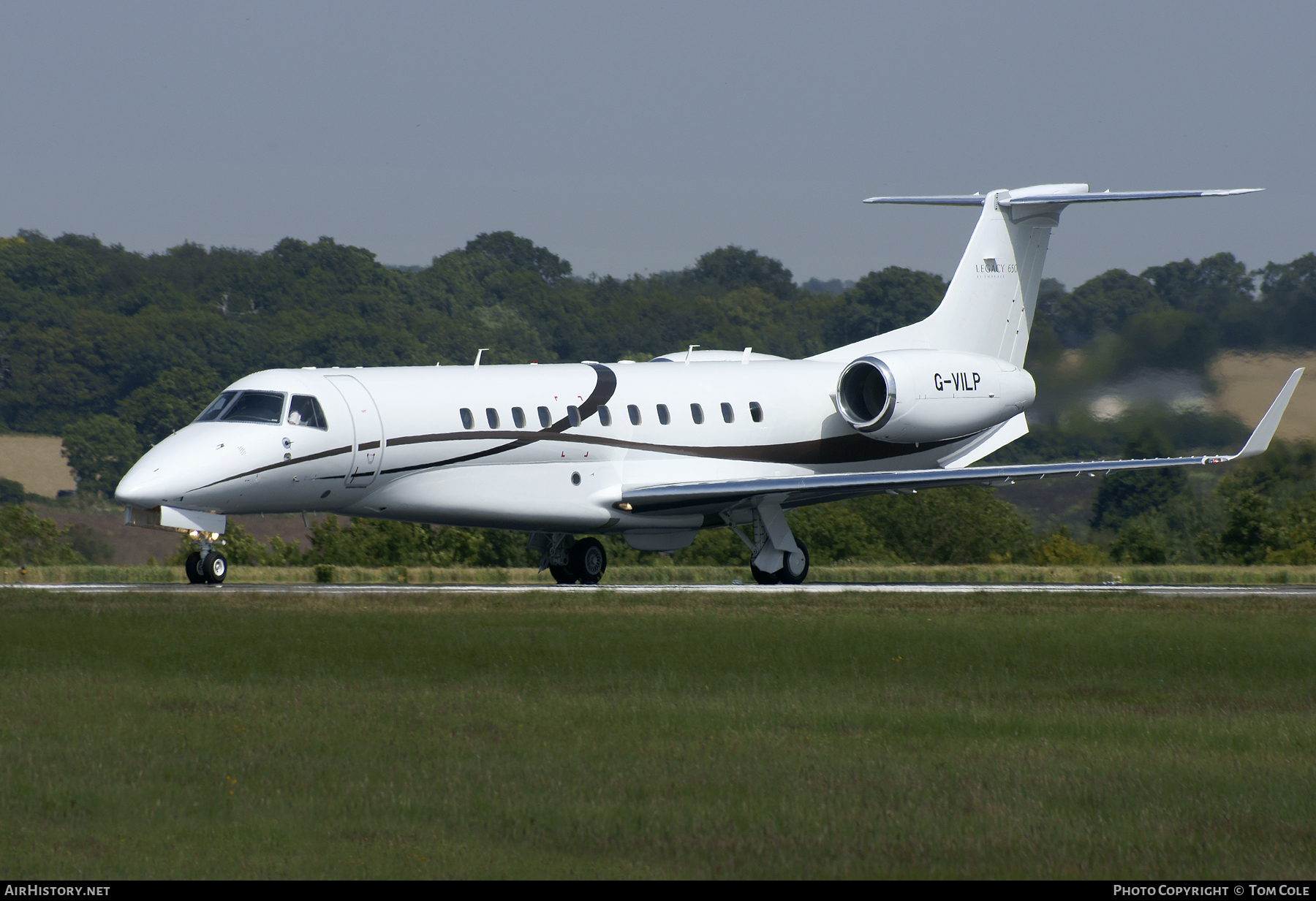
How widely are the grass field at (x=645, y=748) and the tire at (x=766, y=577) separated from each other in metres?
9.90

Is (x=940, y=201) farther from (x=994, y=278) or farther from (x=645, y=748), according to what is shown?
(x=645, y=748)

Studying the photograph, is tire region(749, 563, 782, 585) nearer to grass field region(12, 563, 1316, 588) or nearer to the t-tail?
grass field region(12, 563, 1316, 588)

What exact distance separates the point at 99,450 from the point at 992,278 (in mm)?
53882

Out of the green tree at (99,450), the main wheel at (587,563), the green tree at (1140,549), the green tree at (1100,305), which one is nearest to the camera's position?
the main wheel at (587,563)

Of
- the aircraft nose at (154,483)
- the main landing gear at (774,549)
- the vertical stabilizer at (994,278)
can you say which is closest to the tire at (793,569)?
the main landing gear at (774,549)

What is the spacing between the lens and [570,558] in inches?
1244

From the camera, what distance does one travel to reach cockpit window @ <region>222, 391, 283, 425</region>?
26.4 metres

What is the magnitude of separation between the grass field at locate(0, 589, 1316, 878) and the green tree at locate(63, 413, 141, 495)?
194 feet

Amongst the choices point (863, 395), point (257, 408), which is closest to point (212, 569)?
point (257, 408)

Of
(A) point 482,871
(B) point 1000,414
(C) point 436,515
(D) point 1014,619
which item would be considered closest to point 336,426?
(C) point 436,515

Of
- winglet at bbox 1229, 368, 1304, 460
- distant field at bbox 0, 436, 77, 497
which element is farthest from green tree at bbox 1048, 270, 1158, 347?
distant field at bbox 0, 436, 77, 497

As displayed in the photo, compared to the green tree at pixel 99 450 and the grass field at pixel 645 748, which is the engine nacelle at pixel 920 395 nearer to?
the grass field at pixel 645 748

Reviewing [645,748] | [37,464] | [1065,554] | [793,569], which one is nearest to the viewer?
[645,748]

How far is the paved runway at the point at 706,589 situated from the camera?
25.9 m
